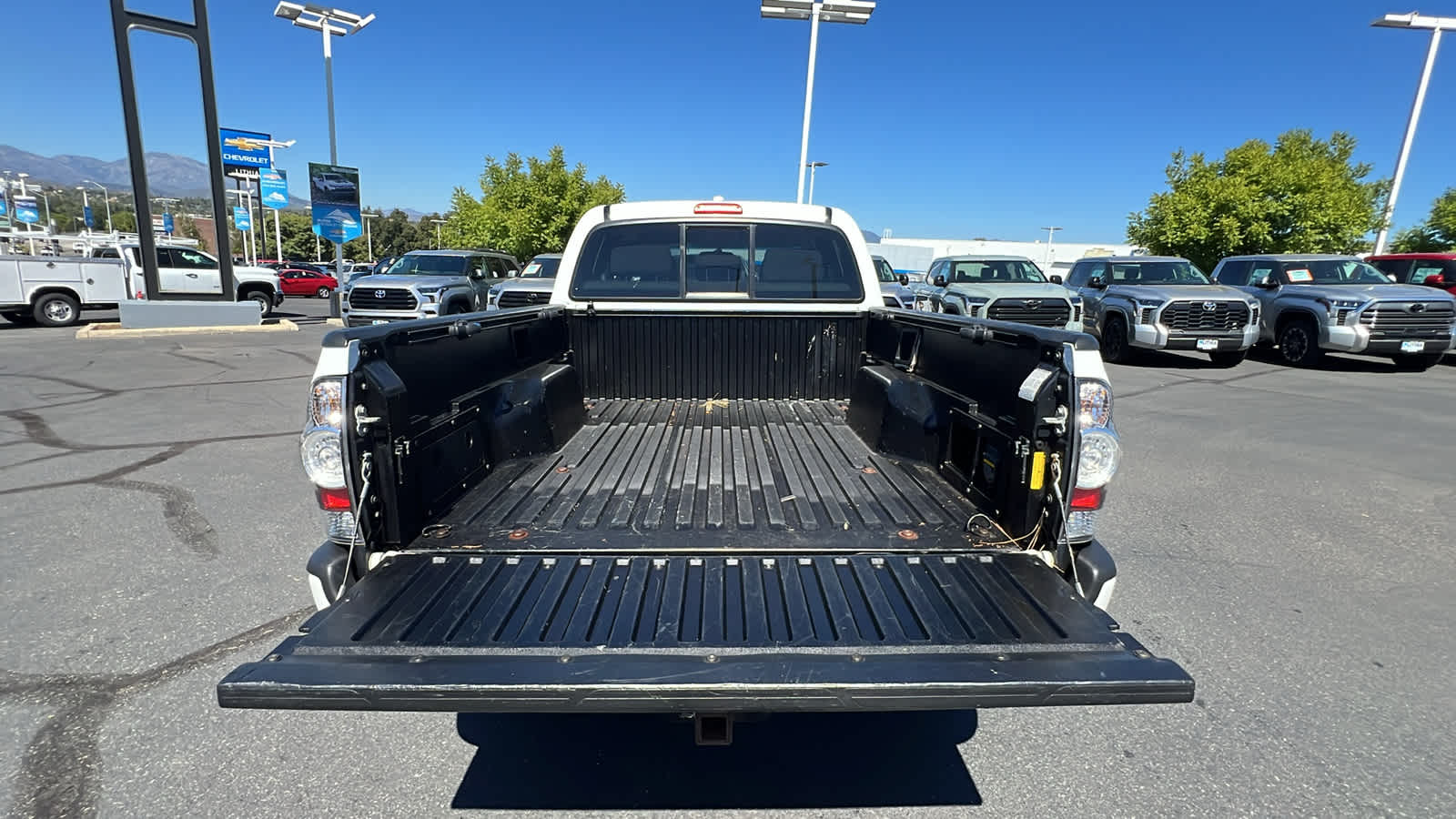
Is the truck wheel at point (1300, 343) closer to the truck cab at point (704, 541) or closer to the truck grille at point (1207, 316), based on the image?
the truck grille at point (1207, 316)

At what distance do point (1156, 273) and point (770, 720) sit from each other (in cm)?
1542

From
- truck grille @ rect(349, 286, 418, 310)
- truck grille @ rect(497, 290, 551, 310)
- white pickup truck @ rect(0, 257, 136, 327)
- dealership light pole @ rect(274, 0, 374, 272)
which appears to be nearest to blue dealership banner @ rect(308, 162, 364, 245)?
dealership light pole @ rect(274, 0, 374, 272)

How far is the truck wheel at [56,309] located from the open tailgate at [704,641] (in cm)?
2186

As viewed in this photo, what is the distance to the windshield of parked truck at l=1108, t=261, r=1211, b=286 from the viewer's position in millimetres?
14367

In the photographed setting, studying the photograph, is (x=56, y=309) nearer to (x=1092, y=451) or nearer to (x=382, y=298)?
(x=382, y=298)

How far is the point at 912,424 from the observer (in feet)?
11.5

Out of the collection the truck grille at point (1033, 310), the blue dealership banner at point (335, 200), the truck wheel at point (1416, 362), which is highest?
the blue dealership banner at point (335, 200)

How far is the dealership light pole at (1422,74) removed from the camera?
62.0 ft

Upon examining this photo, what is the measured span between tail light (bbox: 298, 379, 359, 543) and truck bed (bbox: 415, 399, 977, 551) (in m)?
0.33

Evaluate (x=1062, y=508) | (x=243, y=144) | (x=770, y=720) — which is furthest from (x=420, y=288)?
(x=1062, y=508)

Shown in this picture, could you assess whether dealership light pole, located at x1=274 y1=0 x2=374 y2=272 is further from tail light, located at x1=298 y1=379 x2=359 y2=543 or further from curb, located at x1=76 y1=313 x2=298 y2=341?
tail light, located at x1=298 y1=379 x2=359 y2=543

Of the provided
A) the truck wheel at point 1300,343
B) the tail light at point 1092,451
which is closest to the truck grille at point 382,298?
the tail light at point 1092,451

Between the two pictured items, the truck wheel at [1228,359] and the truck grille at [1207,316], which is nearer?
the truck grille at [1207,316]

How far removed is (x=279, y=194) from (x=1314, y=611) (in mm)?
42713
